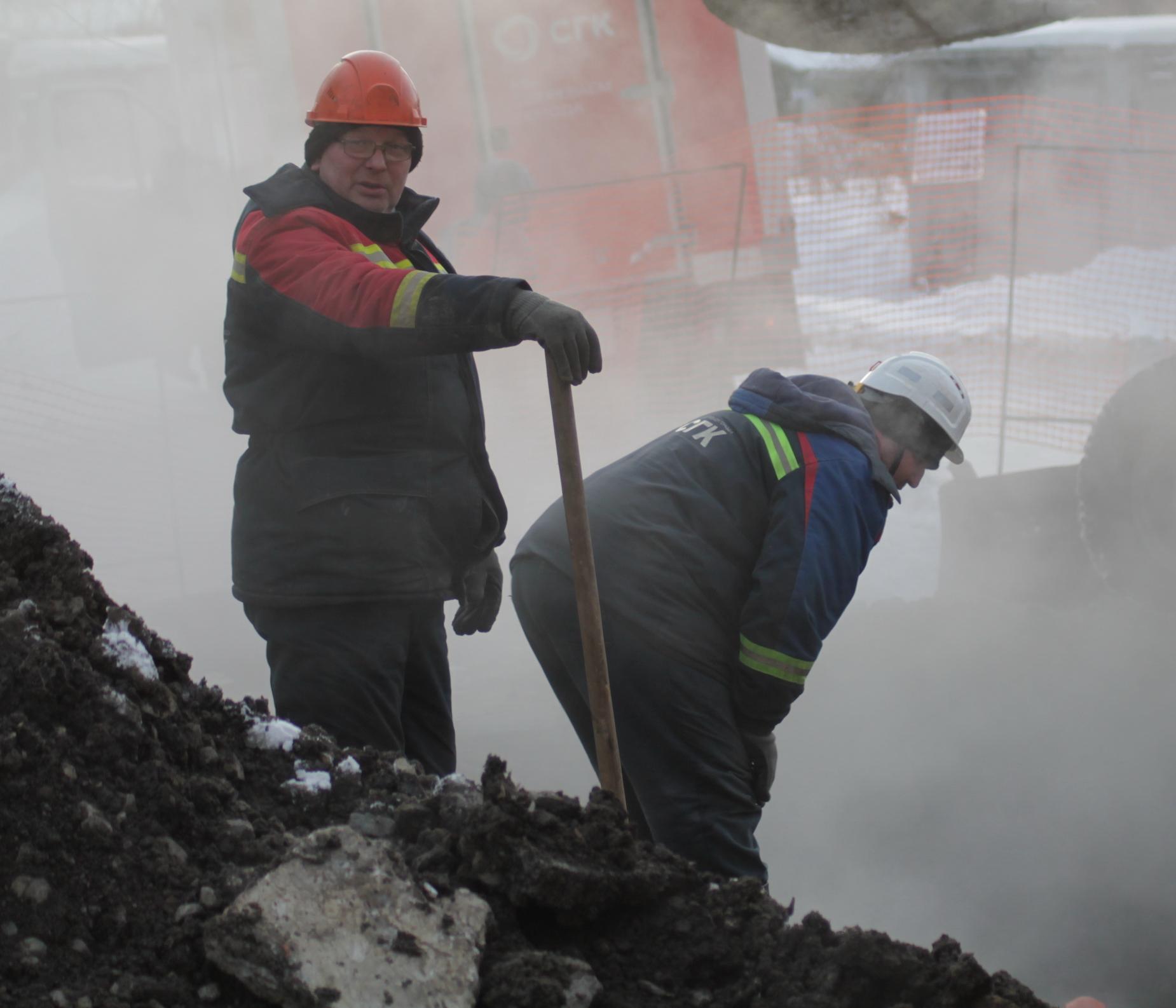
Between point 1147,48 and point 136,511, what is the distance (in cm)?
804

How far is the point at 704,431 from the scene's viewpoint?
3023 millimetres

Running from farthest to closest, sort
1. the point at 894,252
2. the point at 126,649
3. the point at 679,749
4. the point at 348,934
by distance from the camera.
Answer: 1. the point at 894,252
2. the point at 679,749
3. the point at 126,649
4. the point at 348,934

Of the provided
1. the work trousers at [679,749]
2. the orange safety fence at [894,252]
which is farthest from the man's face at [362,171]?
the orange safety fence at [894,252]

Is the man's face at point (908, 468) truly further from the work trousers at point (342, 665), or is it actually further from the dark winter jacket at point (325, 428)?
the work trousers at point (342, 665)

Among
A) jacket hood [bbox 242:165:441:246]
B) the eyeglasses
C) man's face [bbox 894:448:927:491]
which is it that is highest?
Result: the eyeglasses

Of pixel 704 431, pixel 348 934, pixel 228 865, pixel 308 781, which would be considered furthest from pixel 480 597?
pixel 348 934

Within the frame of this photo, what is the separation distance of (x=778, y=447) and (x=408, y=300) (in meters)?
0.97

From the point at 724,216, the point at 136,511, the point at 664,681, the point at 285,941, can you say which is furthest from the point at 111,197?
the point at 285,941

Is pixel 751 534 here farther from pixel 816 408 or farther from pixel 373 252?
pixel 373 252

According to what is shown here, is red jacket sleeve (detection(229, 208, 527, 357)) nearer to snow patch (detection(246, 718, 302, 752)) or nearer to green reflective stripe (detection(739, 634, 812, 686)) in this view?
snow patch (detection(246, 718, 302, 752))

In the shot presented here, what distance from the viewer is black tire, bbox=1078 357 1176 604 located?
5.47 m

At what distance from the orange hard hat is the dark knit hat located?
11 millimetres

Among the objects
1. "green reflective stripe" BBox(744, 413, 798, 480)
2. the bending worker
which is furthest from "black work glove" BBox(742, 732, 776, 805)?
"green reflective stripe" BBox(744, 413, 798, 480)

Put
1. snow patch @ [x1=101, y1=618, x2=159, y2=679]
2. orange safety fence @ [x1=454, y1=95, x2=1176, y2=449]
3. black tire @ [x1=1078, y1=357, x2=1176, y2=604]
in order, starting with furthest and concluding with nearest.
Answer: orange safety fence @ [x1=454, y1=95, x2=1176, y2=449] → black tire @ [x1=1078, y1=357, x2=1176, y2=604] → snow patch @ [x1=101, y1=618, x2=159, y2=679]
